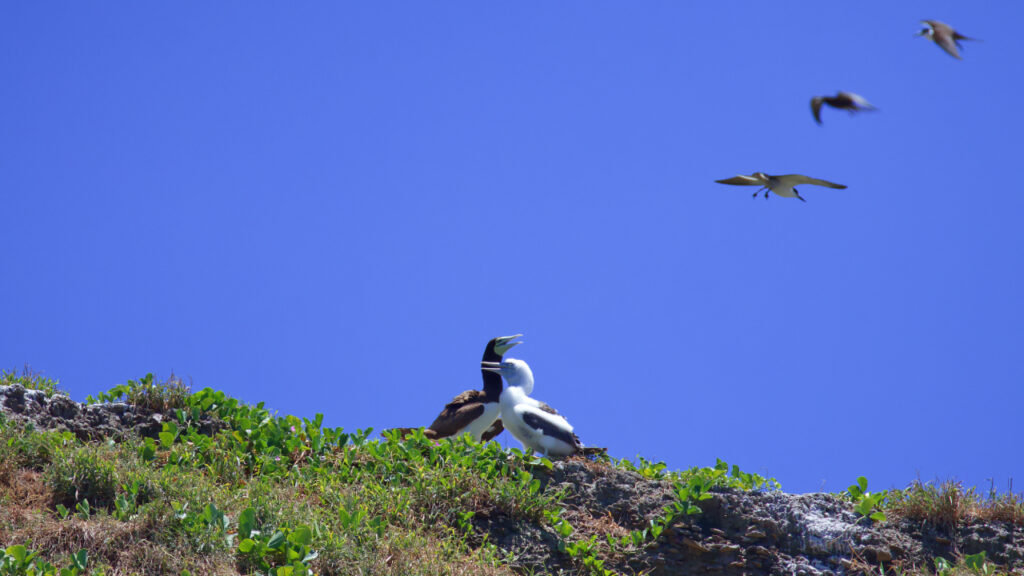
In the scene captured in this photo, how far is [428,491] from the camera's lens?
8.91m

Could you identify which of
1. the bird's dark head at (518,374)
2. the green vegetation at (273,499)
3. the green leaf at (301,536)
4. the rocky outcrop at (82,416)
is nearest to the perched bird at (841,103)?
the green vegetation at (273,499)

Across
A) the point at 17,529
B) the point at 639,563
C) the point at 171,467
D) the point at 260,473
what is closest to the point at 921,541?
the point at 639,563

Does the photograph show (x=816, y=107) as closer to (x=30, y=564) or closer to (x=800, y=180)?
(x=800, y=180)

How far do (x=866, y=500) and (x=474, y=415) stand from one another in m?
4.69

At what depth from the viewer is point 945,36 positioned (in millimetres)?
8625

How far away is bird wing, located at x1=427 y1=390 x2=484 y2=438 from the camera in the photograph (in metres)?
11.9

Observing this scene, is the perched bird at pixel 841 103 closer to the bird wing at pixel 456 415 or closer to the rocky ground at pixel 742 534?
the rocky ground at pixel 742 534

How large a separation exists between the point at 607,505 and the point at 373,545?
2.48 meters

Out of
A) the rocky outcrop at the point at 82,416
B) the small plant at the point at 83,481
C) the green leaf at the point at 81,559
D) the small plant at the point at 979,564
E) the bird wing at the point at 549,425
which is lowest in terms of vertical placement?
the small plant at the point at 979,564

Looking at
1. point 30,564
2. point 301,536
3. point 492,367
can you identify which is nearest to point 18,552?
point 30,564

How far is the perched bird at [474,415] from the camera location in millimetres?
11883

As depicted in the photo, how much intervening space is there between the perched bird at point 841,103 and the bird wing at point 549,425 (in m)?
4.12

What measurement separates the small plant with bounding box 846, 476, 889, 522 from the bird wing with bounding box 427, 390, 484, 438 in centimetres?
444

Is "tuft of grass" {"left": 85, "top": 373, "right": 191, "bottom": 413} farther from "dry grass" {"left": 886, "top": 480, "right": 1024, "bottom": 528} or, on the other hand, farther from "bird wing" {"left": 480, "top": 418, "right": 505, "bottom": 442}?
"dry grass" {"left": 886, "top": 480, "right": 1024, "bottom": 528}
